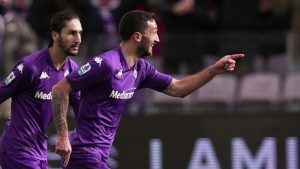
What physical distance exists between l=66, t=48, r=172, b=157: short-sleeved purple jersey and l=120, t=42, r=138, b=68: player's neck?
36 mm

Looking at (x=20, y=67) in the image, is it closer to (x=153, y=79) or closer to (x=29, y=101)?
(x=29, y=101)

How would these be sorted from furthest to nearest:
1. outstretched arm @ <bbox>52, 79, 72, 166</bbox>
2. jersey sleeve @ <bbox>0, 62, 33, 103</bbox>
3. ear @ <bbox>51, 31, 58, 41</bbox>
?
ear @ <bbox>51, 31, 58, 41</bbox> → jersey sleeve @ <bbox>0, 62, 33, 103</bbox> → outstretched arm @ <bbox>52, 79, 72, 166</bbox>

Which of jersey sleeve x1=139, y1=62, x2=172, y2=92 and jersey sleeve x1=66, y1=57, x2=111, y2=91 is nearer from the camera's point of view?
jersey sleeve x1=66, y1=57, x2=111, y2=91

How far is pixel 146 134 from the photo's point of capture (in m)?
11.8

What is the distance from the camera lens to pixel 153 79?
26.1 ft

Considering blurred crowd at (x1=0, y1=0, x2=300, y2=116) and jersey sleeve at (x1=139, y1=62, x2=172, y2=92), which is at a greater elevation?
blurred crowd at (x1=0, y1=0, x2=300, y2=116)

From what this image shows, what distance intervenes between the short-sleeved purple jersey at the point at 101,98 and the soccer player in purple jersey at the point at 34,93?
0.49 metres

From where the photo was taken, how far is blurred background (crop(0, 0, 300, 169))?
38.8 feet

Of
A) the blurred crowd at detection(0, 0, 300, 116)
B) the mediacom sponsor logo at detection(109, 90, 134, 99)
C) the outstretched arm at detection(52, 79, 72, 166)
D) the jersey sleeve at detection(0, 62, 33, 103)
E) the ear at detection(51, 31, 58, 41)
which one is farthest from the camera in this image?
the blurred crowd at detection(0, 0, 300, 116)

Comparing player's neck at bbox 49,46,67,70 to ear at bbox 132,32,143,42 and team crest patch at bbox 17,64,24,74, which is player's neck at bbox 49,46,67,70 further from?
ear at bbox 132,32,143,42

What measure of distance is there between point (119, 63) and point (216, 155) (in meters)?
4.63

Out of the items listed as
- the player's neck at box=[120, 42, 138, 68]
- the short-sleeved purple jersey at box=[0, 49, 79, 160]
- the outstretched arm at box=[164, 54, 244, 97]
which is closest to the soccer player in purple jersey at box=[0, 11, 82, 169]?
the short-sleeved purple jersey at box=[0, 49, 79, 160]

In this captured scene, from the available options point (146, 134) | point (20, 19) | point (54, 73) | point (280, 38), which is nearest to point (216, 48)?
point (280, 38)

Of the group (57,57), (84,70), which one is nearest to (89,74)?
(84,70)
